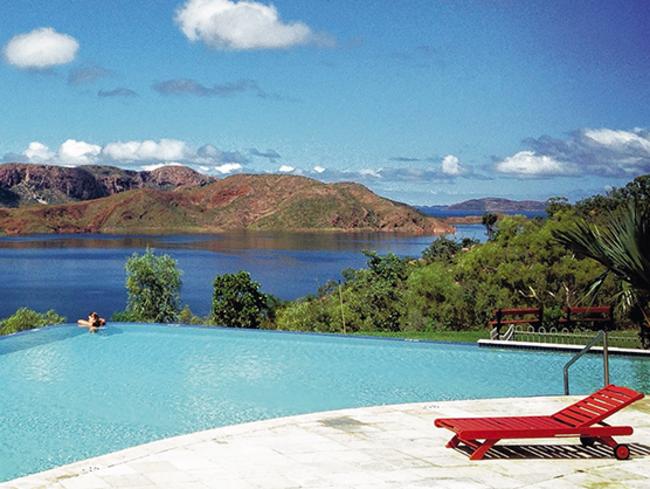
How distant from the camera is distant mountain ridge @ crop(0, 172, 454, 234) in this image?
11669cm

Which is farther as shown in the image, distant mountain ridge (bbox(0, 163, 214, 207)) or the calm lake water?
distant mountain ridge (bbox(0, 163, 214, 207))

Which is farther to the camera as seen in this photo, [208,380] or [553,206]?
[553,206]

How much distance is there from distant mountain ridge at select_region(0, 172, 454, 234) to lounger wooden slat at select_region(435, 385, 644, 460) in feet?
349

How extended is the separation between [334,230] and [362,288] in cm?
8833

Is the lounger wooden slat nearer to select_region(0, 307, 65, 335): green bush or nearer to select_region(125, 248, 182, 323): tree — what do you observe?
select_region(125, 248, 182, 323): tree

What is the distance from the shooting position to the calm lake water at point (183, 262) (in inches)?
2141

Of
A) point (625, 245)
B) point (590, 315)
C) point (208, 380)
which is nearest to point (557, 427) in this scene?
point (625, 245)

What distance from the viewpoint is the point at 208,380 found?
416 inches

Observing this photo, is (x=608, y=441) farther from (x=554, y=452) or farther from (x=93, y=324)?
(x=93, y=324)

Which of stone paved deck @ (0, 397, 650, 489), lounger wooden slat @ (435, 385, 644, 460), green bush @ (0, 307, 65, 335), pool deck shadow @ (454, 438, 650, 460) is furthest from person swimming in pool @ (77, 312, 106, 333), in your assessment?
green bush @ (0, 307, 65, 335)

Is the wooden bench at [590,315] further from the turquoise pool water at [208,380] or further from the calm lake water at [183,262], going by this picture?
the calm lake water at [183,262]

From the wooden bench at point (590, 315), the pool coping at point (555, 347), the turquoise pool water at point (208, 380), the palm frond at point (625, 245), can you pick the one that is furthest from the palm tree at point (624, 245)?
the wooden bench at point (590, 315)

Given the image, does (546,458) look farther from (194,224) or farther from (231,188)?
(231,188)

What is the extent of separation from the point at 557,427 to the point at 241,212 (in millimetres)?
122492
